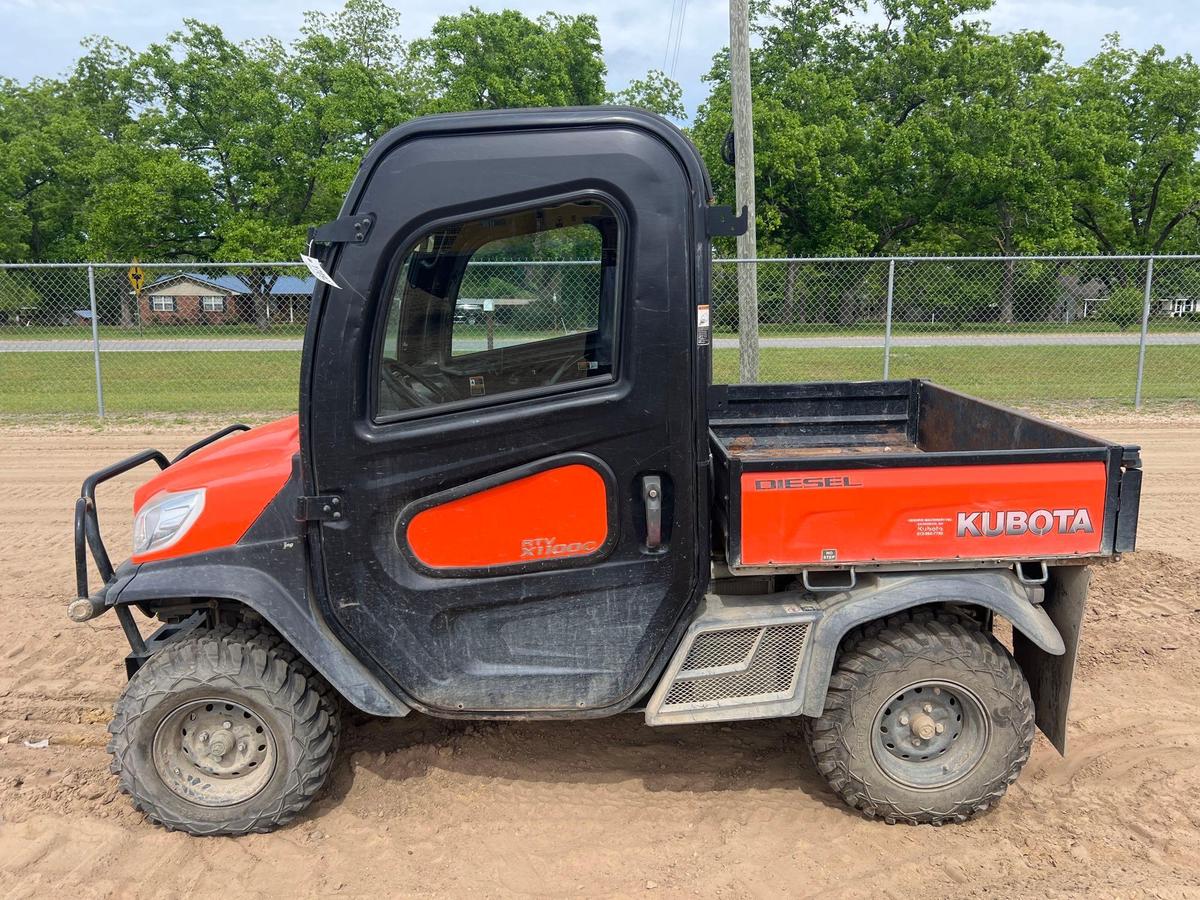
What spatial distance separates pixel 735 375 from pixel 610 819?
36.7 feet

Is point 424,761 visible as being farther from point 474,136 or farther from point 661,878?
point 474,136

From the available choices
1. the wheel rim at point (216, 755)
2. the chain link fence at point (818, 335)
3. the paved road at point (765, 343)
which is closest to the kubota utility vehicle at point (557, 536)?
the wheel rim at point (216, 755)

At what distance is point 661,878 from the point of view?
114 inches

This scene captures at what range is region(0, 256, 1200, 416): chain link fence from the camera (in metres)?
A: 13.0

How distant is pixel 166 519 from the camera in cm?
311

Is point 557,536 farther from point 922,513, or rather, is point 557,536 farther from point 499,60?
point 499,60

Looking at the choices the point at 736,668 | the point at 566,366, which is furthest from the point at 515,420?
the point at 736,668

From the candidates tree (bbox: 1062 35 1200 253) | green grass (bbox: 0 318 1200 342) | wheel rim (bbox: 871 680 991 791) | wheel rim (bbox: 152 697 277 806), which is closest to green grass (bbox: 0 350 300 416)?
green grass (bbox: 0 318 1200 342)

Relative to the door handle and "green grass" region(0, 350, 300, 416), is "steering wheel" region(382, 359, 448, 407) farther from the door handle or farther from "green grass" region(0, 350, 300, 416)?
"green grass" region(0, 350, 300, 416)

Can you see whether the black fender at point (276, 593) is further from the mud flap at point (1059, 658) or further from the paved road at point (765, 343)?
the paved road at point (765, 343)

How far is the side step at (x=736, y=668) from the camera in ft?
9.89

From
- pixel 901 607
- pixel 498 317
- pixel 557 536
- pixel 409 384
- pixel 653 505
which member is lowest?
pixel 901 607

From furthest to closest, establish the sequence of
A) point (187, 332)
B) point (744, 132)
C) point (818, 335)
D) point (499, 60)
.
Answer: point (499, 60)
point (187, 332)
point (818, 335)
point (744, 132)

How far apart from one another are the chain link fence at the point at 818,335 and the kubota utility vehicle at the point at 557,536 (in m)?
6.16
